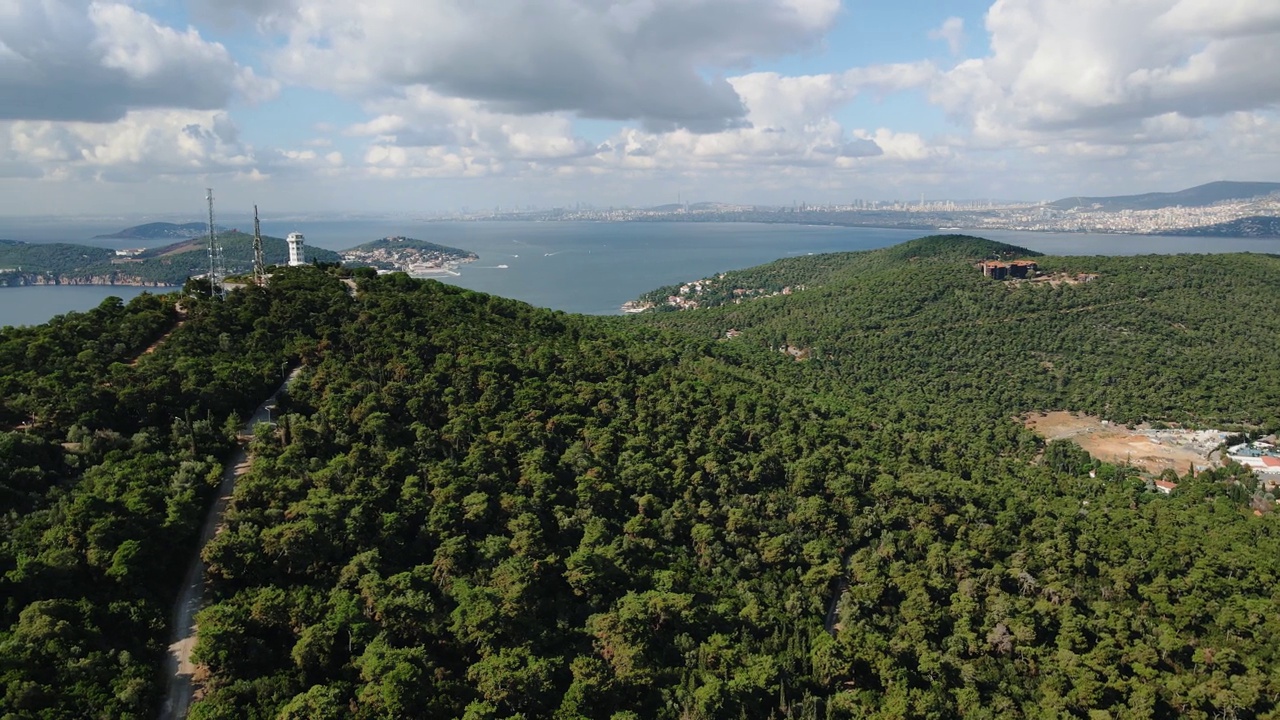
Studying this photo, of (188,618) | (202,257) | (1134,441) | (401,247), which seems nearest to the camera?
(188,618)

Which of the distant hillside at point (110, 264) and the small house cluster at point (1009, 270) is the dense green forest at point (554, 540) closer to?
the small house cluster at point (1009, 270)

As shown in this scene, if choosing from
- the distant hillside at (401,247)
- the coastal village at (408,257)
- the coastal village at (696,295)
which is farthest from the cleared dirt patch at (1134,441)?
the distant hillside at (401,247)

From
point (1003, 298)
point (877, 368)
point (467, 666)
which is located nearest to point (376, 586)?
point (467, 666)

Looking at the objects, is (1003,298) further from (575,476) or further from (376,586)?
(376,586)

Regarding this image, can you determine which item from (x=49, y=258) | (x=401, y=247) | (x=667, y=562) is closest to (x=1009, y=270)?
(x=667, y=562)

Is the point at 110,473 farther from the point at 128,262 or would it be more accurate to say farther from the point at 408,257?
the point at 408,257

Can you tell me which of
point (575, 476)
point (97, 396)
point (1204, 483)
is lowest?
point (1204, 483)
